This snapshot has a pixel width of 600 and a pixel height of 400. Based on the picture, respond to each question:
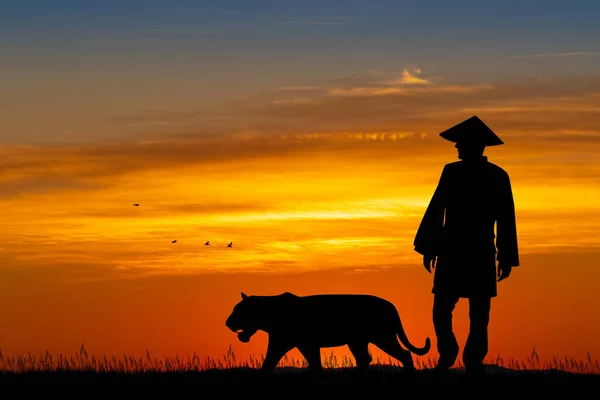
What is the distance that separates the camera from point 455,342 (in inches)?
588

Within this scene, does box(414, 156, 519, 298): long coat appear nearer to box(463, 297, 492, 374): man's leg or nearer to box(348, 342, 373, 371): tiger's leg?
box(463, 297, 492, 374): man's leg

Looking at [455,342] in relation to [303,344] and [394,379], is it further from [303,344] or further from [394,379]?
[303,344]

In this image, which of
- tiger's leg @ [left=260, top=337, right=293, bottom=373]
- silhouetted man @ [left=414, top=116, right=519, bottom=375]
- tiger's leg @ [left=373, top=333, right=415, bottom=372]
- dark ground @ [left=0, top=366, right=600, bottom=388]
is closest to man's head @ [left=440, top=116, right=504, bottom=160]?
silhouetted man @ [left=414, top=116, right=519, bottom=375]

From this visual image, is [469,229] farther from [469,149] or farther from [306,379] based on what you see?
[306,379]

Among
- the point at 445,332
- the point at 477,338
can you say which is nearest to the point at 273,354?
the point at 445,332

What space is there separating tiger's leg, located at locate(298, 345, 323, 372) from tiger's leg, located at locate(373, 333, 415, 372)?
3.39 ft

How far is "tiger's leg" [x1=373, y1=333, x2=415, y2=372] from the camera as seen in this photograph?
16.7 m

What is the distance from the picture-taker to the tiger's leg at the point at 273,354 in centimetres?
1596

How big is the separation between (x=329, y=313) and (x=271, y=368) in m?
1.38

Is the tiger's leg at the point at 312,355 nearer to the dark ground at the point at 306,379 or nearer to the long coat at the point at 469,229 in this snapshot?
the dark ground at the point at 306,379

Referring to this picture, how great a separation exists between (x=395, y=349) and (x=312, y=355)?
139cm

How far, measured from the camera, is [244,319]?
17.2m

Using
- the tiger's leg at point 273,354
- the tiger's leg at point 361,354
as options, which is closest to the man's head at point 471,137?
the tiger's leg at point 361,354

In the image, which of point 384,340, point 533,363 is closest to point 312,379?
point 384,340
